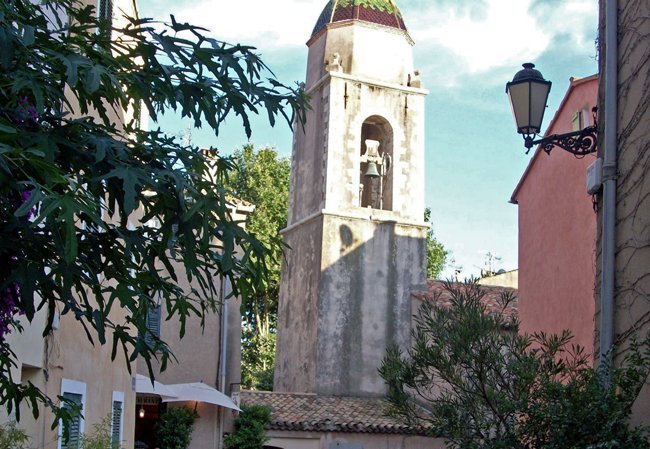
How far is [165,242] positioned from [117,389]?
11311 millimetres

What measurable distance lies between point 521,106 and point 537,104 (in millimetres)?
139

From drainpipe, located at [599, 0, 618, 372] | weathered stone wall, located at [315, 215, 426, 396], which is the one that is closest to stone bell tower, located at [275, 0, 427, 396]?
weathered stone wall, located at [315, 215, 426, 396]

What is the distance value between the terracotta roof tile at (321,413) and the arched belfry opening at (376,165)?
6.14 meters

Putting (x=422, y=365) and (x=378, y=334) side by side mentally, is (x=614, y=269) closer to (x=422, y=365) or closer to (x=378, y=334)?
(x=422, y=365)

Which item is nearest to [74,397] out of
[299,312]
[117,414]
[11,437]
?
[117,414]

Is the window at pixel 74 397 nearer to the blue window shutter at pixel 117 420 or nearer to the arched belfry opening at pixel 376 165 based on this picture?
the blue window shutter at pixel 117 420

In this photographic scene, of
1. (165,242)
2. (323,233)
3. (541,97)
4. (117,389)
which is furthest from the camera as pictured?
(323,233)

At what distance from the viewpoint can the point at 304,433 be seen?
93.4 ft

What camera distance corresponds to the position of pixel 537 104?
9430mm

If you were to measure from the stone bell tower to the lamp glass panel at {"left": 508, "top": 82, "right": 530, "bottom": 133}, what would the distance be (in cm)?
2205

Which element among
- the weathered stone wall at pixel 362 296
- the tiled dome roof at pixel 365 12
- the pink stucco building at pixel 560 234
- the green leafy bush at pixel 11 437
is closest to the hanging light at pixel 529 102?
the green leafy bush at pixel 11 437

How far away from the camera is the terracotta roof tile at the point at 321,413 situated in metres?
28.5

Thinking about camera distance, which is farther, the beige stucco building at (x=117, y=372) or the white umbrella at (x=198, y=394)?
the white umbrella at (x=198, y=394)

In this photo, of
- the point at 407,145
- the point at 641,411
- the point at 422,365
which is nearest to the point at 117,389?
the point at 422,365
